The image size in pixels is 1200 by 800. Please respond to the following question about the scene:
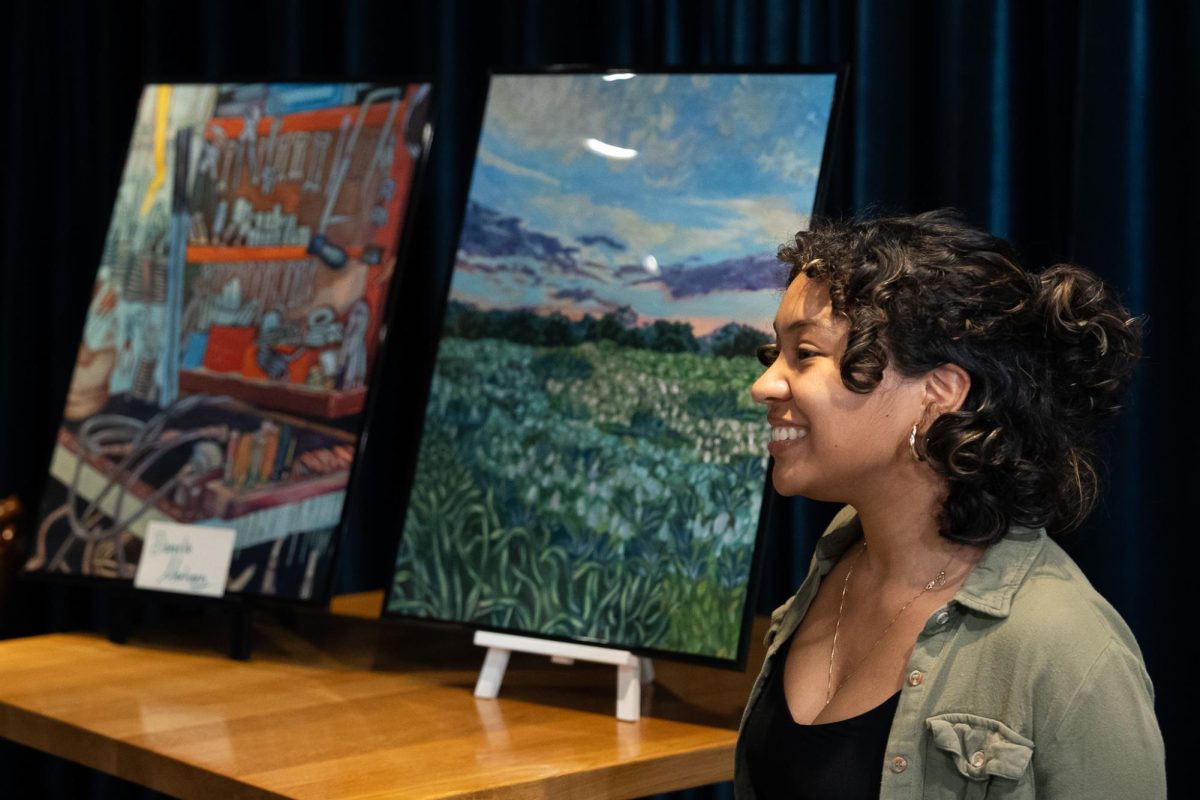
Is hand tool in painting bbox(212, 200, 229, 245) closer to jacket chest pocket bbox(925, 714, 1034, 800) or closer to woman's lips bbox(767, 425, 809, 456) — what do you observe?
woman's lips bbox(767, 425, 809, 456)

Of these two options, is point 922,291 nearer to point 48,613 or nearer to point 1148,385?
point 1148,385

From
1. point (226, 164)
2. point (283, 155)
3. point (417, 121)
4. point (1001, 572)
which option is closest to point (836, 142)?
point (417, 121)

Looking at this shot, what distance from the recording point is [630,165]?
2117mm

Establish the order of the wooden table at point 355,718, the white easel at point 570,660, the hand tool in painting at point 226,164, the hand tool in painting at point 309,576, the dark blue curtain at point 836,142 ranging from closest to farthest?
the wooden table at point 355,718, the white easel at point 570,660, the dark blue curtain at point 836,142, the hand tool in painting at point 309,576, the hand tool in painting at point 226,164

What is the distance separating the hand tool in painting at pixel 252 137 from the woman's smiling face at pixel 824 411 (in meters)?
1.20

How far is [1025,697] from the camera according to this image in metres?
1.25

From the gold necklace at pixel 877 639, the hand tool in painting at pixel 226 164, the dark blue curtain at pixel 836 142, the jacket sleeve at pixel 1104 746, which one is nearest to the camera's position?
the jacket sleeve at pixel 1104 746

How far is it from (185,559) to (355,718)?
51 cm

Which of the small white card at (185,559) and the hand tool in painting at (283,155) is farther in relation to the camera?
the hand tool in painting at (283,155)

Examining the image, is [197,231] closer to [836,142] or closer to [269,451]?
[269,451]

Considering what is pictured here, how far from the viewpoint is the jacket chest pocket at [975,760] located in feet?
4.08

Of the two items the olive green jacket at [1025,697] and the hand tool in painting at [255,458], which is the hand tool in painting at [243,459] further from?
the olive green jacket at [1025,697]

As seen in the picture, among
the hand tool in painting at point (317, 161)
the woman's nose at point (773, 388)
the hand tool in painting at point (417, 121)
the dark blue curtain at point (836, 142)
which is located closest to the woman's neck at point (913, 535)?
the woman's nose at point (773, 388)

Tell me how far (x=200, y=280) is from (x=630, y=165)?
2.41ft
